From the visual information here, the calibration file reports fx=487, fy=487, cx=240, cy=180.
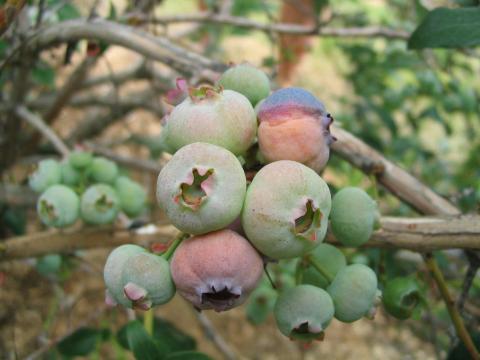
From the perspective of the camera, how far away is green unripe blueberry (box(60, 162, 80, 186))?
1011 millimetres

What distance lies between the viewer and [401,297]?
0.72m

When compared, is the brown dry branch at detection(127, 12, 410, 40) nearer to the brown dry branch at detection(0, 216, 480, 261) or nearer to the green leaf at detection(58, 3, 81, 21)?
the green leaf at detection(58, 3, 81, 21)

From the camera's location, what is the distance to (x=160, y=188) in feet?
1.71

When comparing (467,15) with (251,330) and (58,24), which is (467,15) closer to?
(58,24)

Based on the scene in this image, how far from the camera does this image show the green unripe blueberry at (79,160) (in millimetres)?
1004

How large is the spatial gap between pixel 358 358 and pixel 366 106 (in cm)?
113

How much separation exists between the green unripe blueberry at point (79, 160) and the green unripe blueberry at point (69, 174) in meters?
0.01

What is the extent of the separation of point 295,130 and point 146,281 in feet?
0.81

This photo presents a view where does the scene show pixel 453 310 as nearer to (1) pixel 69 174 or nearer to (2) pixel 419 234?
(2) pixel 419 234

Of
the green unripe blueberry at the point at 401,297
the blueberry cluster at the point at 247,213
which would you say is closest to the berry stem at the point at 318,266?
the blueberry cluster at the point at 247,213

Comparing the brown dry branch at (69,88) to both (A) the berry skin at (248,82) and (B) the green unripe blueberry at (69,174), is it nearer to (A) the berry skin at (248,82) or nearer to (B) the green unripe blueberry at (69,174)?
(B) the green unripe blueberry at (69,174)

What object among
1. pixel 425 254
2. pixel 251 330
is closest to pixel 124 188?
pixel 425 254

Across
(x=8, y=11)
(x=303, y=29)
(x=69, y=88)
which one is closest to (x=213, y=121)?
(x=8, y=11)

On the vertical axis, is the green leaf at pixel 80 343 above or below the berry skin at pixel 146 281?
below
